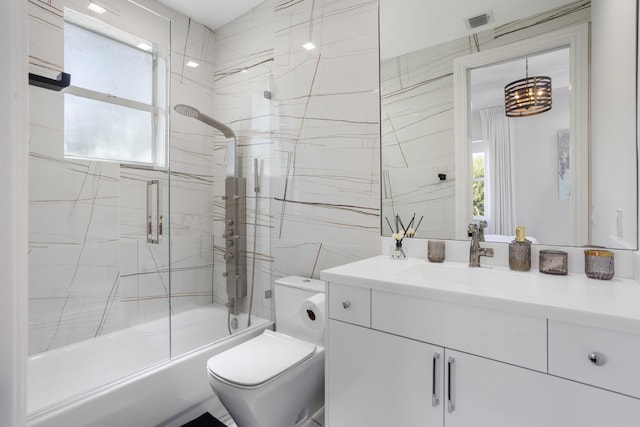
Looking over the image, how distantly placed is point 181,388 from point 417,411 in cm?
122

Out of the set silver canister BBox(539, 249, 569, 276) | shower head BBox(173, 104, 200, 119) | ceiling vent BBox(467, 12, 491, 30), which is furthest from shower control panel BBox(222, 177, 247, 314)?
silver canister BBox(539, 249, 569, 276)

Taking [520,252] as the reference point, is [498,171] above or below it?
above

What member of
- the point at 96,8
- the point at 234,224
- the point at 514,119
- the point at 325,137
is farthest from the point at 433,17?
the point at 96,8

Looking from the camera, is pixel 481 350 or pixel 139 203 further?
pixel 139 203

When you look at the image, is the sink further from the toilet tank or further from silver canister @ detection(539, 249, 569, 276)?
the toilet tank

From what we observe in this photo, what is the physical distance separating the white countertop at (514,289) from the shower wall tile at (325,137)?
1.34 feet

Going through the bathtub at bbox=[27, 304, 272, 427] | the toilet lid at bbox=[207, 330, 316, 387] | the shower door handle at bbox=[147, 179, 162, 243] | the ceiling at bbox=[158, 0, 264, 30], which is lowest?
the bathtub at bbox=[27, 304, 272, 427]

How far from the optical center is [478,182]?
4.76 ft

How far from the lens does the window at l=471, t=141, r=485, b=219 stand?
1.44 metres

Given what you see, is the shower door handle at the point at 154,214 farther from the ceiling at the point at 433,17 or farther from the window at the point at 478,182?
the window at the point at 478,182

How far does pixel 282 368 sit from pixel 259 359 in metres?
0.14

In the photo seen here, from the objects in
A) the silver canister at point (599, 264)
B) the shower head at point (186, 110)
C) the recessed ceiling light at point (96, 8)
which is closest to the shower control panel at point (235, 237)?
the shower head at point (186, 110)

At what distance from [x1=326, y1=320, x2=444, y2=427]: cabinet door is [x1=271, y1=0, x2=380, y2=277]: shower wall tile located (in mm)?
636

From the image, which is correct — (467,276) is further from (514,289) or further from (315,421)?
(315,421)
